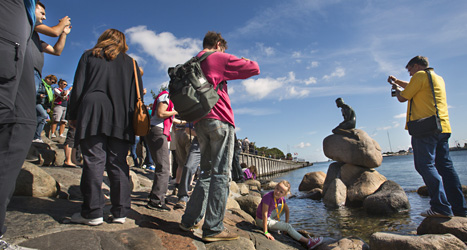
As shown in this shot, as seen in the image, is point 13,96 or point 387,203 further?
point 387,203

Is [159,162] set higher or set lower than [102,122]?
lower

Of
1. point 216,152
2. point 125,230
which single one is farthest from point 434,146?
point 125,230

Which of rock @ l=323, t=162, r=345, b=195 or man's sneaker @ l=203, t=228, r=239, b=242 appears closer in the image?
man's sneaker @ l=203, t=228, r=239, b=242

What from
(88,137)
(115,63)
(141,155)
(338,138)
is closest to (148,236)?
(88,137)

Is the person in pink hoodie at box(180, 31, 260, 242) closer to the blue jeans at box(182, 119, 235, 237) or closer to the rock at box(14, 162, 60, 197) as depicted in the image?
the blue jeans at box(182, 119, 235, 237)

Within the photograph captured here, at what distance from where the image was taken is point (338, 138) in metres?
9.85

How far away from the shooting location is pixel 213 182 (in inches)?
101

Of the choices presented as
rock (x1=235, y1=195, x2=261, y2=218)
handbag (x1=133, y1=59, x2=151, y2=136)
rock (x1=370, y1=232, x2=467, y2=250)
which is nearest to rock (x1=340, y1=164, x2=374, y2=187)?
rock (x1=235, y1=195, x2=261, y2=218)

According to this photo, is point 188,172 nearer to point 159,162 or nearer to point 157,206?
point 159,162

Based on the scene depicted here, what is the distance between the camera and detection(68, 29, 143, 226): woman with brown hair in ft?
→ 8.02

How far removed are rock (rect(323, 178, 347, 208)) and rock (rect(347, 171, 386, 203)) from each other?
0.57ft

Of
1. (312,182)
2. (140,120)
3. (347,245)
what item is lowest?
(347,245)

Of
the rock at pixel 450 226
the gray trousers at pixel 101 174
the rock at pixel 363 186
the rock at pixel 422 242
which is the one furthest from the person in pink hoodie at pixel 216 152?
the rock at pixel 363 186

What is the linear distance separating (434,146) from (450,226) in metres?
1.07
